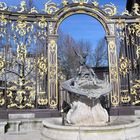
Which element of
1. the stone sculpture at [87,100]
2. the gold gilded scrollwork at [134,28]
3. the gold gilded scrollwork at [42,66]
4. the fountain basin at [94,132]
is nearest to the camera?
the fountain basin at [94,132]

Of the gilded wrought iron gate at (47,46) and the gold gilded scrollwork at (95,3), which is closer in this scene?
the gilded wrought iron gate at (47,46)

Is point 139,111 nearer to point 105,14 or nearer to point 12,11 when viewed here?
point 105,14

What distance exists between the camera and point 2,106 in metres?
8.97

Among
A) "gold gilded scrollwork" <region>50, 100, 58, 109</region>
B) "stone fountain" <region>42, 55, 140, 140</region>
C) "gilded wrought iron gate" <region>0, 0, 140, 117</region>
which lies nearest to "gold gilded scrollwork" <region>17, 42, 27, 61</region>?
"gilded wrought iron gate" <region>0, 0, 140, 117</region>

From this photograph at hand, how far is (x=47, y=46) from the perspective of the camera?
963 centimetres

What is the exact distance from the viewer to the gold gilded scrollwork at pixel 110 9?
10.0 meters

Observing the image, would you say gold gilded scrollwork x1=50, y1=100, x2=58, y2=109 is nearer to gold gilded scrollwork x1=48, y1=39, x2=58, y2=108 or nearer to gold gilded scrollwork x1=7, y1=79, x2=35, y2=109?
gold gilded scrollwork x1=48, y1=39, x2=58, y2=108

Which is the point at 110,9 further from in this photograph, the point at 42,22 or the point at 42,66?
the point at 42,66

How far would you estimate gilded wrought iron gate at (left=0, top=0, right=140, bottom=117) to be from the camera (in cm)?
927

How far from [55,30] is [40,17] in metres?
0.71

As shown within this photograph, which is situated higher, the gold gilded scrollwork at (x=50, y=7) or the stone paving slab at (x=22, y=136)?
the gold gilded scrollwork at (x=50, y=7)

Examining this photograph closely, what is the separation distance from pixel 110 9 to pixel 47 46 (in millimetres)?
2751

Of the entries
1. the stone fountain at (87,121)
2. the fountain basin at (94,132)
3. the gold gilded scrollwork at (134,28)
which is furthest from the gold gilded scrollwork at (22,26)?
the fountain basin at (94,132)

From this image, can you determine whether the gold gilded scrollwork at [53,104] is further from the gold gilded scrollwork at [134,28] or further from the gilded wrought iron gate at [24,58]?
the gold gilded scrollwork at [134,28]
